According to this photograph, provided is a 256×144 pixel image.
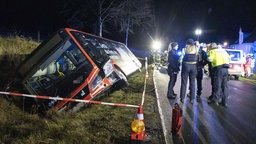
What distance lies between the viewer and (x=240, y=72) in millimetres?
14367

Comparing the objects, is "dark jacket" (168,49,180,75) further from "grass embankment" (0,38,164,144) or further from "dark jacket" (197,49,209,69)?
"grass embankment" (0,38,164,144)

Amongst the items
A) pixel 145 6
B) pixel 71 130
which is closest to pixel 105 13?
pixel 145 6

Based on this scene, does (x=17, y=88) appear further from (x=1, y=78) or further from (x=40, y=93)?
(x=1, y=78)

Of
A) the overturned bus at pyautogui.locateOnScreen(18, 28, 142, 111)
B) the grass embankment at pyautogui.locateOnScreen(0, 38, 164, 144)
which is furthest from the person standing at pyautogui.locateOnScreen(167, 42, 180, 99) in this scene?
the overturned bus at pyautogui.locateOnScreen(18, 28, 142, 111)

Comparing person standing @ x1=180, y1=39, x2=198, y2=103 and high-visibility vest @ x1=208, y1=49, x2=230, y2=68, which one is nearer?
high-visibility vest @ x1=208, y1=49, x2=230, y2=68

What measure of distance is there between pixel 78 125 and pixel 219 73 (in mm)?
4455

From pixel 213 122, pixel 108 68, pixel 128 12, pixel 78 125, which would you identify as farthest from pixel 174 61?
pixel 128 12

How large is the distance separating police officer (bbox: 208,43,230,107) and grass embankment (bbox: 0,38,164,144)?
6.25 feet

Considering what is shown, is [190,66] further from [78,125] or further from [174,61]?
[78,125]

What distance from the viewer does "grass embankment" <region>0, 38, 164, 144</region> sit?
432 centimetres

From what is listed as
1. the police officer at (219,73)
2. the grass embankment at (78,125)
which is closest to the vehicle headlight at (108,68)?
the grass embankment at (78,125)

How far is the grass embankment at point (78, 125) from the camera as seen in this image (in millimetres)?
4324

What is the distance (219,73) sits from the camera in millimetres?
7273

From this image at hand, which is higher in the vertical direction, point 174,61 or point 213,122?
point 174,61
